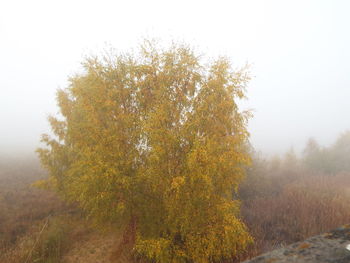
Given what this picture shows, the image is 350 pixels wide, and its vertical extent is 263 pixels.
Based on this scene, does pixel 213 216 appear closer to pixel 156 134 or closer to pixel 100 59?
pixel 156 134

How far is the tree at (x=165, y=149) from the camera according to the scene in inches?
240

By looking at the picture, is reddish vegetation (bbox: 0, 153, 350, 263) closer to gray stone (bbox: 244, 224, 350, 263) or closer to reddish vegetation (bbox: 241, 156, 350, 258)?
reddish vegetation (bbox: 241, 156, 350, 258)

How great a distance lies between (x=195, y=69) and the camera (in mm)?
7496

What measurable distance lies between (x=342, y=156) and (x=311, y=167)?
4.37m

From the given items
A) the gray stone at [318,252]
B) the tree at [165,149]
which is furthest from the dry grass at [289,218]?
the gray stone at [318,252]

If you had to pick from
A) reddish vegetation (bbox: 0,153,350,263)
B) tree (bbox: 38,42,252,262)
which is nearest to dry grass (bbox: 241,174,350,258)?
reddish vegetation (bbox: 0,153,350,263)

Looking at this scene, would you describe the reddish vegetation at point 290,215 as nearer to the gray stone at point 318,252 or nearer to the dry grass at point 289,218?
the dry grass at point 289,218

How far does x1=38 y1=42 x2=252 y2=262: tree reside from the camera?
240 inches

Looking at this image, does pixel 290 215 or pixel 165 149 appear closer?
pixel 165 149

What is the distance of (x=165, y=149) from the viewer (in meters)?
6.36

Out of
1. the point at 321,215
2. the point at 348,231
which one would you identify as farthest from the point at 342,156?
the point at 348,231

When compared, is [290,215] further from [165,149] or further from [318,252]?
[318,252]

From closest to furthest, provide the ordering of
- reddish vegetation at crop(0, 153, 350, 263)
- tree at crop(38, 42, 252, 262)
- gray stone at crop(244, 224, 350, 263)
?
1. gray stone at crop(244, 224, 350, 263)
2. tree at crop(38, 42, 252, 262)
3. reddish vegetation at crop(0, 153, 350, 263)

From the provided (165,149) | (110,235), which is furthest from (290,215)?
(110,235)
